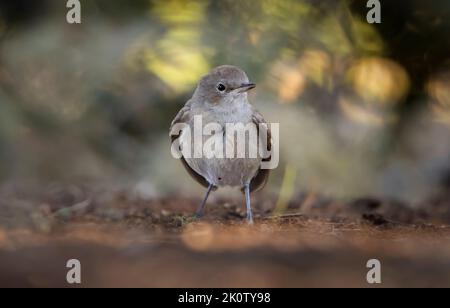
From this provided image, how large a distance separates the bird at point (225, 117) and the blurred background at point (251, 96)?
1238mm

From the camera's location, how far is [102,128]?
24.7 ft

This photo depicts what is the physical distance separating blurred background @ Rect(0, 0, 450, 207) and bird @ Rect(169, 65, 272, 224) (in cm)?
124

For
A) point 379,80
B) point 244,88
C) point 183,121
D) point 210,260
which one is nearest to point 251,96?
point 379,80

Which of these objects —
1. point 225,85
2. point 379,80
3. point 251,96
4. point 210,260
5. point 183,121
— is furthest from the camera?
point 251,96

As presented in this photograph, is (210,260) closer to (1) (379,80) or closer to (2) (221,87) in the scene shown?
(2) (221,87)

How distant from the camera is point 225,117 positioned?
4852mm

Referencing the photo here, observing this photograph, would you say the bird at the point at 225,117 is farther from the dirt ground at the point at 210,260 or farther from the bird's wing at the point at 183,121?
the dirt ground at the point at 210,260

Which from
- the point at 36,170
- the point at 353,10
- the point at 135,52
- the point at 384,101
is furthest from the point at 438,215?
the point at 36,170

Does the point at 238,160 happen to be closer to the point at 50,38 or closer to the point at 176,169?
the point at 176,169

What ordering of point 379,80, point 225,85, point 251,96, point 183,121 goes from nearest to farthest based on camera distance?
point 225,85, point 183,121, point 379,80, point 251,96

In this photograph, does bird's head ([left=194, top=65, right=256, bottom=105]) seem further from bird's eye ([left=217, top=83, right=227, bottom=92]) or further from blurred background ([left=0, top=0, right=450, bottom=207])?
blurred background ([left=0, top=0, right=450, bottom=207])

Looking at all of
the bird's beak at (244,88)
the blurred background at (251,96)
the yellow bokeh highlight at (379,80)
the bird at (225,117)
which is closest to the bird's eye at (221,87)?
the bird at (225,117)

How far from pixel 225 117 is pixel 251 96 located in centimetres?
217

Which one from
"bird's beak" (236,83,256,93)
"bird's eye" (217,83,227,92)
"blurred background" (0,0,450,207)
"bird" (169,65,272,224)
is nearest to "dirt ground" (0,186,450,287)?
"bird" (169,65,272,224)
